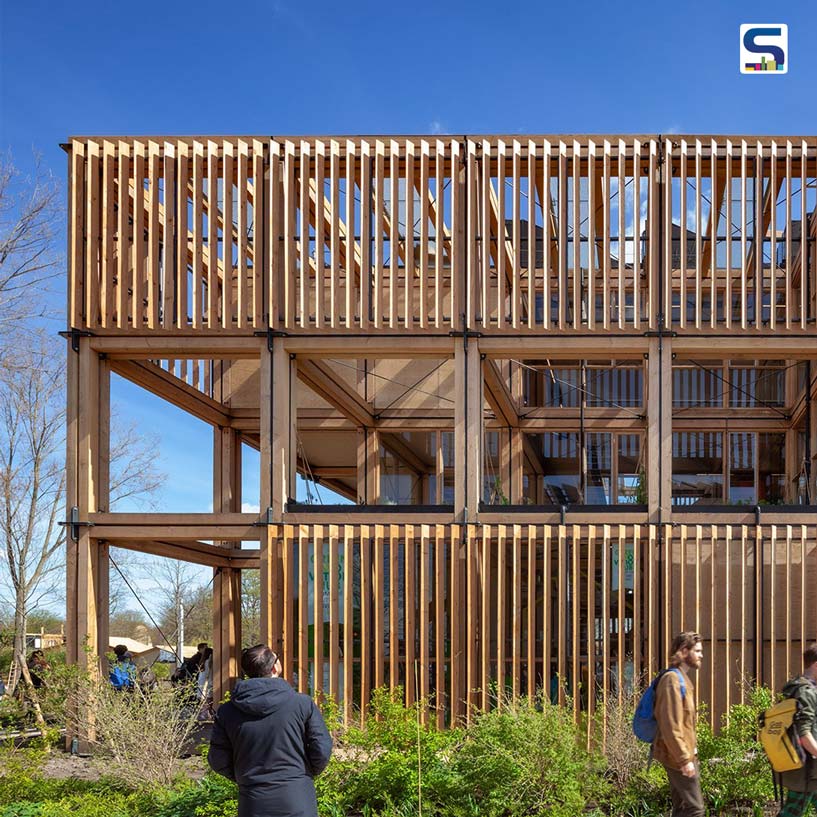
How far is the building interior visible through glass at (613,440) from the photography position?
20.6m

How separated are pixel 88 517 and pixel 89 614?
4.21ft

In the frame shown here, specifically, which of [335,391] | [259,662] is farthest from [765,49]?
[259,662]

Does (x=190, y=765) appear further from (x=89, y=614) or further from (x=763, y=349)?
(x=763, y=349)

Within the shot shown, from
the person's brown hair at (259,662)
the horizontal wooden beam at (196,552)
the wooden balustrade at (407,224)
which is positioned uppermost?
the wooden balustrade at (407,224)

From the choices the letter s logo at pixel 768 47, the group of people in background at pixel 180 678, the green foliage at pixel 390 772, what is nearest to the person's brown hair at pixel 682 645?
the green foliage at pixel 390 772

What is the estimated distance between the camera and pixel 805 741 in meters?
6.73

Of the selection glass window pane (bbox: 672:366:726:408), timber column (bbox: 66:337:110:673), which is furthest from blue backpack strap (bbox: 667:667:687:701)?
glass window pane (bbox: 672:366:726:408)

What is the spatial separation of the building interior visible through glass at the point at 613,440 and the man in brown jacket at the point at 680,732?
12595 mm

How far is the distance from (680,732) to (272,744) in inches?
105

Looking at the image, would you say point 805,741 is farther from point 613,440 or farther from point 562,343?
point 613,440

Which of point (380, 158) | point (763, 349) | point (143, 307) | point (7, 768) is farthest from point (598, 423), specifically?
point (7, 768)

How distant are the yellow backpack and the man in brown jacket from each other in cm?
56

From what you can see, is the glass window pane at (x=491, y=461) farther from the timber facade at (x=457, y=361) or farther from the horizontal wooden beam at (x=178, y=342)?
the horizontal wooden beam at (x=178, y=342)

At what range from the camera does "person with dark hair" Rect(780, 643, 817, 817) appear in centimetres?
673
